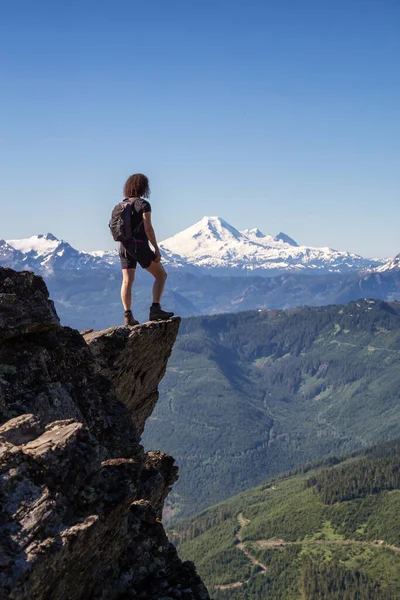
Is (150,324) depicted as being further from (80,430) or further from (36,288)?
(80,430)

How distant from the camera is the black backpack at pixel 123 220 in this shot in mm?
19594

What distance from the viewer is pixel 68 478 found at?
1066 cm

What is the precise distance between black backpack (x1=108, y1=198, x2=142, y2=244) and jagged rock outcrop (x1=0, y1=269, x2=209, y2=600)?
375 centimetres

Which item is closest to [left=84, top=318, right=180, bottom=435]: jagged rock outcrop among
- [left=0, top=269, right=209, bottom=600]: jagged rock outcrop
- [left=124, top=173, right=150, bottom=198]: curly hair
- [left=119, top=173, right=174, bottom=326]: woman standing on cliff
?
[left=0, top=269, right=209, bottom=600]: jagged rock outcrop

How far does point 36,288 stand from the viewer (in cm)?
1480

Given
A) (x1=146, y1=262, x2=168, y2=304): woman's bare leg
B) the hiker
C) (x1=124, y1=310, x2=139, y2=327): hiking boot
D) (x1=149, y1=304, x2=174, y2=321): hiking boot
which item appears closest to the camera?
the hiker

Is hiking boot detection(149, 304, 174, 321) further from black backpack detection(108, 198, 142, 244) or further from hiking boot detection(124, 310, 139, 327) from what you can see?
black backpack detection(108, 198, 142, 244)

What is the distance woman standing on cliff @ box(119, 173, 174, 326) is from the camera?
1955 centimetres

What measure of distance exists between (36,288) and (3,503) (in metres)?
6.33

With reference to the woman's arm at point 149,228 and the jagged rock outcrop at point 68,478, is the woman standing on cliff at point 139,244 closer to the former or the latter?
the woman's arm at point 149,228

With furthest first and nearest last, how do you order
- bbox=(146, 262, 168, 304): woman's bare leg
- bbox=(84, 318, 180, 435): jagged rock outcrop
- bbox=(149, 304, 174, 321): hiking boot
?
bbox=(149, 304, 174, 321): hiking boot < bbox=(146, 262, 168, 304): woman's bare leg < bbox=(84, 318, 180, 435): jagged rock outcrop

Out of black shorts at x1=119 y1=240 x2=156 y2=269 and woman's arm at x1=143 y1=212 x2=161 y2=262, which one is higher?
woman's arm at x1=143 y1=212 x2=161 y2=262

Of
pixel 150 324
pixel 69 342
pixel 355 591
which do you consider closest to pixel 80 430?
pixel 69 342

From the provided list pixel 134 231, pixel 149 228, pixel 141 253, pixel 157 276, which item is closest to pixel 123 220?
pixel 134 231
